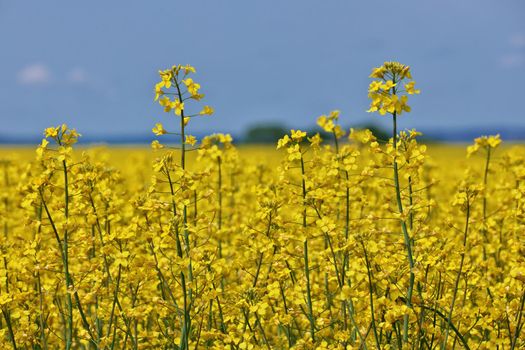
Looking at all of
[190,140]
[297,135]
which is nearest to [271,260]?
[297,135]

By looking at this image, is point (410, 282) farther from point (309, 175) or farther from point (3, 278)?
point (3, 278)

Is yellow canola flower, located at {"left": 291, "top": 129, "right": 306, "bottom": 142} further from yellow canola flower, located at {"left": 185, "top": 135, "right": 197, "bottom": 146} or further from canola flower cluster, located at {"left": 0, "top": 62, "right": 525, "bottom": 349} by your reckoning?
yellow canola flower, located at {"left": 185, "top": 135, "right": 197, "bottom": 146}

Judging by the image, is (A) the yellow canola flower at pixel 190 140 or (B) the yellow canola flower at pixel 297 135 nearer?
(A) the yellow canola flower at pixel 190 140

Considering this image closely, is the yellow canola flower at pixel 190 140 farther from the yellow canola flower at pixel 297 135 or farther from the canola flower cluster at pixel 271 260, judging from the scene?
the yellow canola flower at pixel 297 135

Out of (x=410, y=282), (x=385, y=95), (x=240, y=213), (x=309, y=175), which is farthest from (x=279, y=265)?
(x=240, y=213)

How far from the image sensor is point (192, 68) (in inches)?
173

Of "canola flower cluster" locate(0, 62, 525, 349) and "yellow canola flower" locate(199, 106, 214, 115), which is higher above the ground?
"yellow canola flower" locate(199, 106, 214, 115)

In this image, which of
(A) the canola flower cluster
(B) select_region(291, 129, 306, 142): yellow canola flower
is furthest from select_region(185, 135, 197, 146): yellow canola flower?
(B) select_region(291, 129, 306, 142): yellow canola flower

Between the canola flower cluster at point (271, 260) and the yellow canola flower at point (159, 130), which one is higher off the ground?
the yellow canola flower at point (159, 130)

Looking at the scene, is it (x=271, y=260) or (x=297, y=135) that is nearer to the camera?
(x=297, y=135)

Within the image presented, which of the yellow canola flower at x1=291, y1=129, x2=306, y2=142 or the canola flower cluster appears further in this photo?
the yellow canola flower at x1=291, y1=129, x2=306, y2=142

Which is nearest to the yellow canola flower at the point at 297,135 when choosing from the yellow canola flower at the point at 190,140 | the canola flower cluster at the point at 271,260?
the canola flower cluster at the point at 271,260

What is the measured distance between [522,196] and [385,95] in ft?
4.94

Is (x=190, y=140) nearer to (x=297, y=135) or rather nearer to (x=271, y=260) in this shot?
(x=297, y=135)
